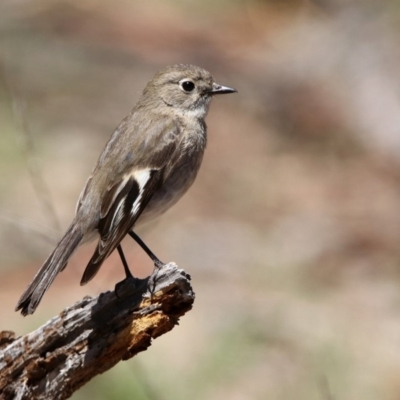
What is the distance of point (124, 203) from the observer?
18.2 feet

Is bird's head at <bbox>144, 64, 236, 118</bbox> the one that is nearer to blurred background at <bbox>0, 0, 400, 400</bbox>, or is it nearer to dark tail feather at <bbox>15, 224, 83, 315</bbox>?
blurred background at <bbox>0, 0, 400, 400</bbox>

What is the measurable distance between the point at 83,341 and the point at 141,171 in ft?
3.65

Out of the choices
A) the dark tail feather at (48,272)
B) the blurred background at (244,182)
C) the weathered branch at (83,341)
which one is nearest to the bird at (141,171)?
the dark tail feather at (48,272)

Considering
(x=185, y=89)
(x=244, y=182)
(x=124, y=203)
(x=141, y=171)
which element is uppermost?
(x=244, y=182)

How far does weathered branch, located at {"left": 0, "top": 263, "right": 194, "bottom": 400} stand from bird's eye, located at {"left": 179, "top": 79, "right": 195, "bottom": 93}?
174cm

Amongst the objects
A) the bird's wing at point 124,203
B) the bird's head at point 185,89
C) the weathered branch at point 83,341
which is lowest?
the weathered branch at point 83,341

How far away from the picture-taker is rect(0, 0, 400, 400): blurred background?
8.36 meters

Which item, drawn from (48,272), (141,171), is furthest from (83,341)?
(141,171)

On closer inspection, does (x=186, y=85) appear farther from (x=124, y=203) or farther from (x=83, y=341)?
(x=83, y=341)

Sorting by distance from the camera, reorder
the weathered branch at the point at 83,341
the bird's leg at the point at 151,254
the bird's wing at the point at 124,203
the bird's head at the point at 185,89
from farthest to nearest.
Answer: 1. the bird's head at the point at 185,89
2. the bird's leg at the point at 151,254
3. the bird's wing at the point at 124,203
4. the weathered branch at the point at 83,341

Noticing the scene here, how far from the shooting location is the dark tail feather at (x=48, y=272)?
5.13 metres

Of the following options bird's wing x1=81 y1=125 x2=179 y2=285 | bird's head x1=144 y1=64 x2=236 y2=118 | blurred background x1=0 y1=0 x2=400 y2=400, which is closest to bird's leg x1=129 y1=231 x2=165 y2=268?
bird's wing x1=81 y1=125 x2=179 y2=285

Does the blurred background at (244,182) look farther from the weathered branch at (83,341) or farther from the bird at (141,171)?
the weathered branch at (83,341)

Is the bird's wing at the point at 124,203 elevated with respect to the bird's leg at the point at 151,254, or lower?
elevated
